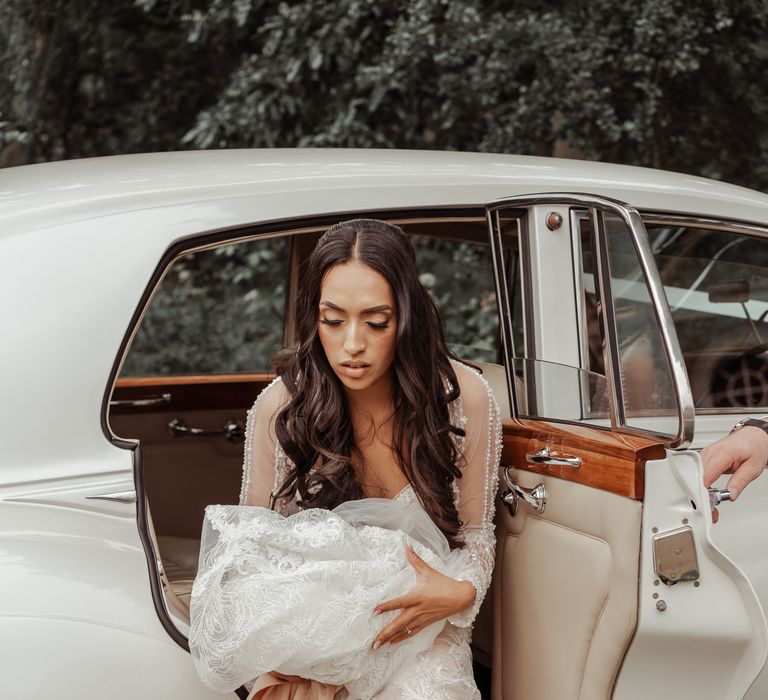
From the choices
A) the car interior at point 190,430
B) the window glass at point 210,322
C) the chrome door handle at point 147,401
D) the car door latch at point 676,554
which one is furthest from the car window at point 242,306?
the car door latch at point 676,554

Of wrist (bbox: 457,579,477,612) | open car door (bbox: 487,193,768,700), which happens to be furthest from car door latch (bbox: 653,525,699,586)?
wrist (bbox: 457,579,477,612)

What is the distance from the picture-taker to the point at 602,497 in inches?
77.0

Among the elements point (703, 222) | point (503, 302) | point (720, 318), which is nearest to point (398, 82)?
point (720, 318)

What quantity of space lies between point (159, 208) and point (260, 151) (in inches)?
23.7

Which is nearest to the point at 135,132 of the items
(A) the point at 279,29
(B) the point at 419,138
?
(A) the point at 279,29

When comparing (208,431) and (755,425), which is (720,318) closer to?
(755,425)

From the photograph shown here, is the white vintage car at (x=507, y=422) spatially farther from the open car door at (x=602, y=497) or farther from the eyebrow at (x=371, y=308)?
the eyebrow at (x=371, y=308)

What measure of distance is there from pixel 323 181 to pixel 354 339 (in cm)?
40

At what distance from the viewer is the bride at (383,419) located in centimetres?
212

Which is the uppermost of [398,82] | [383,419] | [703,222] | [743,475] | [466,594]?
[398,82]

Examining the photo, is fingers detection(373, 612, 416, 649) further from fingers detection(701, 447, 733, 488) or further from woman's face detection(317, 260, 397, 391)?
fingers detection(701, 447, 733, 488)

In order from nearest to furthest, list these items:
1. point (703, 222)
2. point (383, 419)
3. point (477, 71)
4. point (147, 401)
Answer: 1. point (383, 419)
2. point (703, 222)
3. point (147, 401)
4. point (477, 71)

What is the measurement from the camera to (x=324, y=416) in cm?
222

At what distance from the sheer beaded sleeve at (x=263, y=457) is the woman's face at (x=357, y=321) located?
0.67 feet
